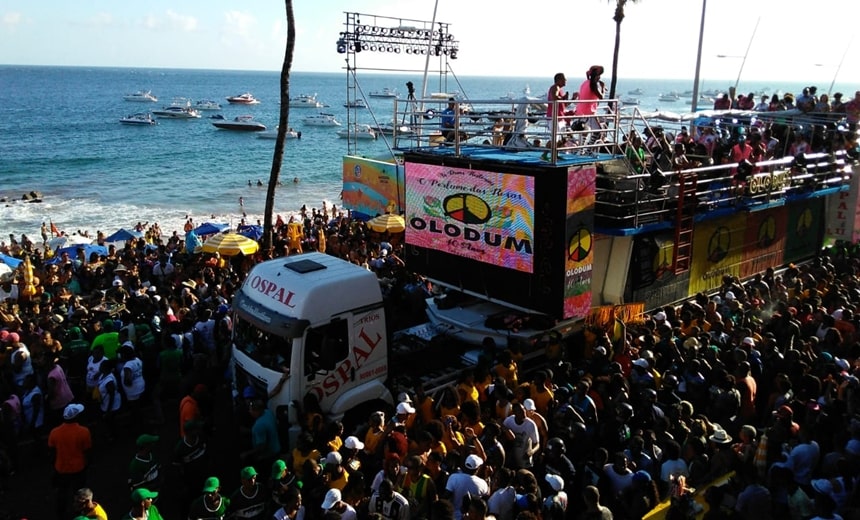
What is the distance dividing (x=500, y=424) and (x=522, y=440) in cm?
37

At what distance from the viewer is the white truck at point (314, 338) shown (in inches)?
350

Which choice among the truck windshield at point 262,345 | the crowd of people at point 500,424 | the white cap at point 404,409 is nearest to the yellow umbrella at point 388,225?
the crowd of people at point 500,424

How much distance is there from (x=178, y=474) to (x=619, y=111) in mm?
8967

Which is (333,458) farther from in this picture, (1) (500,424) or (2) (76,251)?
(2) (76,251)

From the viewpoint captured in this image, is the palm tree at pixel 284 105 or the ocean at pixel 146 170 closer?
the palm tree at pixel 284 105

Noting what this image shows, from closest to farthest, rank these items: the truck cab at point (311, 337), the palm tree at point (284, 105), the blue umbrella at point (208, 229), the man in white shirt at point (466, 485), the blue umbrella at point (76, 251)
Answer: the man in white shirt at point (466, 485)
the truck cab at point (311, 337)
the palm tree at point (284, 105)
the blue umbrella at point (76, 251)
the blue umbrella at point (208, 229)

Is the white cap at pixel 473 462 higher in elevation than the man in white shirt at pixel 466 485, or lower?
higher

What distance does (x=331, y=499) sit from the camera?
21.6 ft

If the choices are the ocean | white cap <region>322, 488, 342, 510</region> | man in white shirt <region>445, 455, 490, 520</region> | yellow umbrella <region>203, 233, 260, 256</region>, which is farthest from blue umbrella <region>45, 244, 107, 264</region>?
man in white shirt <region>445, 455, 490, 520</region>

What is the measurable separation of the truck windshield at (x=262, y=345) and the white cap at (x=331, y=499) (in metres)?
2.59

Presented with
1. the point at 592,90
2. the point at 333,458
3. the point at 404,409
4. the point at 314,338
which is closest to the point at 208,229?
the point at 592,90

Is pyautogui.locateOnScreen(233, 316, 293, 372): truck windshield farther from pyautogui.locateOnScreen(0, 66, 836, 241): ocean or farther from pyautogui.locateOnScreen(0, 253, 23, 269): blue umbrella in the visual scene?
pyautogui.locateOnScreen(0, 253, 23, 269): blue umbrella

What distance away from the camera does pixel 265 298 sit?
30.9 feet

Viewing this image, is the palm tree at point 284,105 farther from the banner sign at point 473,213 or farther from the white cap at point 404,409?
the white cap at point 404,409
